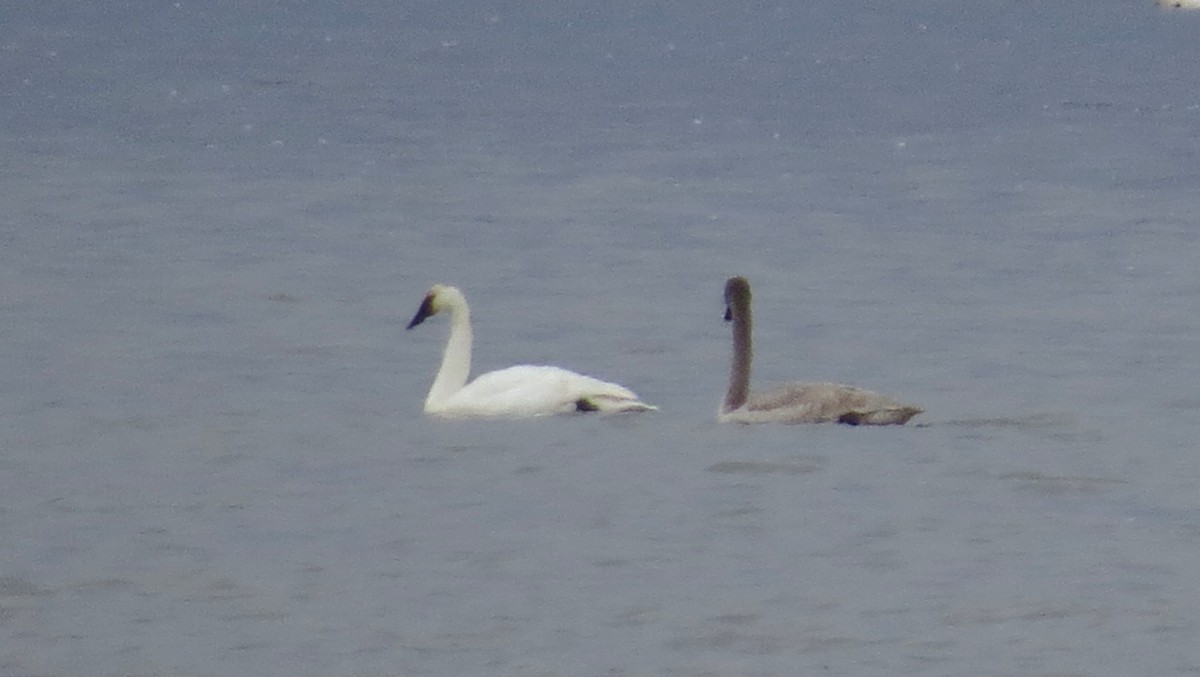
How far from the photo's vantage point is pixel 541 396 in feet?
45.2

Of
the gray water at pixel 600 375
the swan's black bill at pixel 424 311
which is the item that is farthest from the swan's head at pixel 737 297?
the swan's black bill at pixel 424 311

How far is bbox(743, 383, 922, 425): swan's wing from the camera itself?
1345 centimetres

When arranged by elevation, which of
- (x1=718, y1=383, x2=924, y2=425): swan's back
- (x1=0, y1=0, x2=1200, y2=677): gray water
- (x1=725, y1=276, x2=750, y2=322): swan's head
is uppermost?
(x1=725, y1=276, x2=750, y2=322): swan's head

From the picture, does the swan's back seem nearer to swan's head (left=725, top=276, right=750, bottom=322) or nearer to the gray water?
the gray water

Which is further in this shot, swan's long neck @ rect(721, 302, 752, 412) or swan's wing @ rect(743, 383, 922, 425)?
swan's long neck @ rect(721, 302, 752, 412)

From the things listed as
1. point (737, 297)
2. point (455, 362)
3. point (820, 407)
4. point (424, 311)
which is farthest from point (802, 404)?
point (424, 311)

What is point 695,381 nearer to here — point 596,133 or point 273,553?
point 273,553

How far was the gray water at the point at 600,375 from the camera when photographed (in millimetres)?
9570

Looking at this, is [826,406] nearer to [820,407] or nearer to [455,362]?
[820,407]

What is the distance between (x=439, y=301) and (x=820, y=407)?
2388 millimetres

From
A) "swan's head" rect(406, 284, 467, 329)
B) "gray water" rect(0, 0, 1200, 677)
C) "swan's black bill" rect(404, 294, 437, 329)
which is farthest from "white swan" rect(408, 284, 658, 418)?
"swan's black bill" rect(404, 294, 437, 329)

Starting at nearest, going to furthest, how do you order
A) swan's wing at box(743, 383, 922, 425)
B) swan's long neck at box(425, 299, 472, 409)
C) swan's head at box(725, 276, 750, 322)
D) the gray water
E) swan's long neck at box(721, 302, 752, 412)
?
the gray water → swan's wing at box(743, 383, 922, 425) → swan's long neck at box(721, 302, 752, 412) → swan's long neck at box(425, 299, 472, 409) → swan's head at box(725, 276, 750, 322)

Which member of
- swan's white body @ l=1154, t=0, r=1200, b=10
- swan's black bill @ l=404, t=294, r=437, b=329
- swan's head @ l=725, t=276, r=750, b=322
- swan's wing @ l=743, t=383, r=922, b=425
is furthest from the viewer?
swan's white body @ l=1154, t=0, r=1200, b=10

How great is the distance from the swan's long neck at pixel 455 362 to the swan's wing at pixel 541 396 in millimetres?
226
